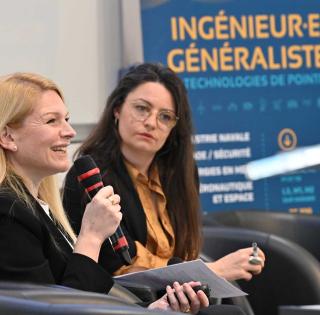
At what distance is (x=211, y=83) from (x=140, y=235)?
6.47ft

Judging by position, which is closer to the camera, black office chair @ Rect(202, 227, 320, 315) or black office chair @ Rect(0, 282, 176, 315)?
black office chair @ Rect(0, 282, 176, 315)

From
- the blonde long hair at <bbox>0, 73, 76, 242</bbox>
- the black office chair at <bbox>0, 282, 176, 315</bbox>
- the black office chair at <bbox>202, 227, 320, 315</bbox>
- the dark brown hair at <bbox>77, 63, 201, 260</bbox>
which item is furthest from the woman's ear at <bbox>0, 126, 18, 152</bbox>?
the black office chair at <bbox>202, 227, 320, 315</bbox>

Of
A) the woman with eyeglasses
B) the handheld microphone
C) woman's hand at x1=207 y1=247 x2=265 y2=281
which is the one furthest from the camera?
the woman with eyeglasses

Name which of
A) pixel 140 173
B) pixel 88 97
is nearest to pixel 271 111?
pixel 88 97

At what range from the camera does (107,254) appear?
3.14 metres

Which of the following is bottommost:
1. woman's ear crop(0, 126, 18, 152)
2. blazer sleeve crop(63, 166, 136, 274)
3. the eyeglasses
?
blazer sleeve crop(63, 166, 136, 274)

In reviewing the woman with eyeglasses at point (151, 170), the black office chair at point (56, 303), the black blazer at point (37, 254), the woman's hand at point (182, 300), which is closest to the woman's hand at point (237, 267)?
the woman with eyeglasses at point (151, 170)

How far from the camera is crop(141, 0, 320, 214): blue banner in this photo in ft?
16.7

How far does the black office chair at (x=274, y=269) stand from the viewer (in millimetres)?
3885

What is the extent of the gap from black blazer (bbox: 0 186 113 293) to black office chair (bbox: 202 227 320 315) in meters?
1.60

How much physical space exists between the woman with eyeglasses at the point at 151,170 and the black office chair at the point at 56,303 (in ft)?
3.96

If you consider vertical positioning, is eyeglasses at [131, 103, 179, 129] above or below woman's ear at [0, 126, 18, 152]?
above

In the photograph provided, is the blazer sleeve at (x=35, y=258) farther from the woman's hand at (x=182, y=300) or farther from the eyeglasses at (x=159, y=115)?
the eyeglasses at (x=159, y=115)

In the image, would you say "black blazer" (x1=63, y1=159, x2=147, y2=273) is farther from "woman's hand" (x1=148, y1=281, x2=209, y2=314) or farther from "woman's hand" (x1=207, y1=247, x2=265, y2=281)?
"woman's hand" (x1=148, y1=281, x2=209, y2=314)
